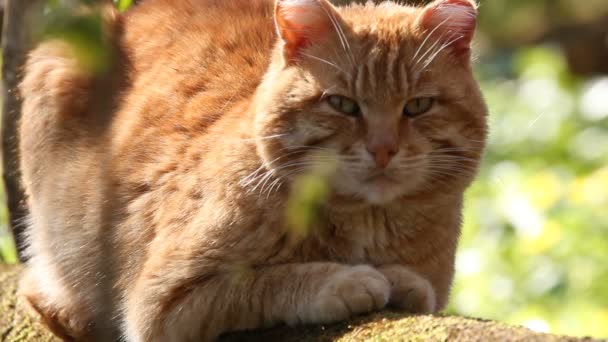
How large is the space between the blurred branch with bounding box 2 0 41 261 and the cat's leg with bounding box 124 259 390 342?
54.4 inches

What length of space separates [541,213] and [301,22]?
107 inches

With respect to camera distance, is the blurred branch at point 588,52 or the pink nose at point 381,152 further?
the blurred branch at point 588,52

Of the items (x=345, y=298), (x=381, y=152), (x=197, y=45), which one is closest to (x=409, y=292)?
(x=345, y=298)

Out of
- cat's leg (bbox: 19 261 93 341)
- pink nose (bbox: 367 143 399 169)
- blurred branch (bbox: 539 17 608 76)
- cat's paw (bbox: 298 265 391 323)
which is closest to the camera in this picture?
cat's paw (bbox: 298 265 391 323)

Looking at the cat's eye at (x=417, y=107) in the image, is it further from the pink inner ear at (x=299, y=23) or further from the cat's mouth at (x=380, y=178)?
the pink inner ear at (x=299, y=23)

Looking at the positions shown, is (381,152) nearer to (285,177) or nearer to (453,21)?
(285,177)

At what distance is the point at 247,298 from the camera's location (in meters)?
2.65

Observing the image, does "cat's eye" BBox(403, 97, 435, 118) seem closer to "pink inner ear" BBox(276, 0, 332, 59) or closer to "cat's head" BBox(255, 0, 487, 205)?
"cat's head" BBox(255, 0, 487, 205)

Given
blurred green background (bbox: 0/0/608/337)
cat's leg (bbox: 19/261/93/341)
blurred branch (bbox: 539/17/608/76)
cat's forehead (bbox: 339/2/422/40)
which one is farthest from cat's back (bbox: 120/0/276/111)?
blurred branch (bbox: 539/17/608/76)

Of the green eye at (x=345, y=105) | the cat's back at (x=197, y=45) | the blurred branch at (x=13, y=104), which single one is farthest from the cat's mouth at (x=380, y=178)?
the blurred branch at (x=13, y=104)

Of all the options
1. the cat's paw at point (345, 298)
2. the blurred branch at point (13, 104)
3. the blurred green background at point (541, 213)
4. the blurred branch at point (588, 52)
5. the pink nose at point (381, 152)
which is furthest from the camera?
the blurred branch at point (588, 52)

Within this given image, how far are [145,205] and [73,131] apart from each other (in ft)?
2.03

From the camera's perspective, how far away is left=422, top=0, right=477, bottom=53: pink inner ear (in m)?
2.82

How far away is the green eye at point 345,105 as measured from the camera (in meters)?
A: 2.72
